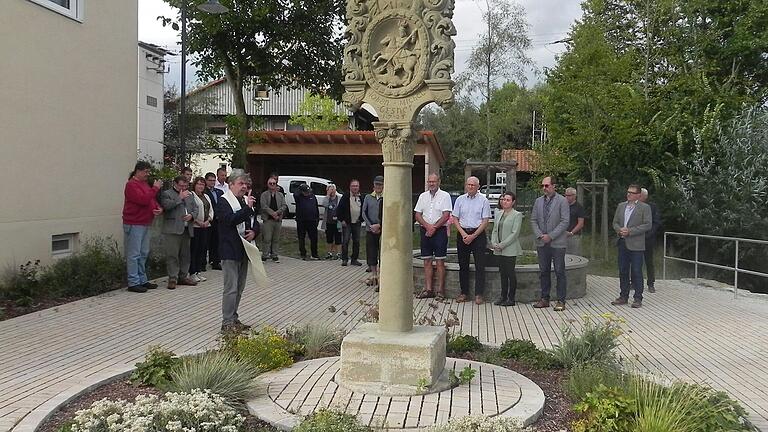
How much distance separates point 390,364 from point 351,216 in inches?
405

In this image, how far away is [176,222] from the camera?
39.4 ft

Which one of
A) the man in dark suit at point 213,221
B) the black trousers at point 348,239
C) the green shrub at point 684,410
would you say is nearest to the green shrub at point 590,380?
the green shrub at point 684,410

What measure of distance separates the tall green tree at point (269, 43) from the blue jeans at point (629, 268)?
36.2 ft

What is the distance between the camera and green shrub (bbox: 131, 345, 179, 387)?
6020mm

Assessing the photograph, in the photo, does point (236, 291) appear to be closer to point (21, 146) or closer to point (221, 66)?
point (21, 146)

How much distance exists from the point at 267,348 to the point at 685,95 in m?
19.2

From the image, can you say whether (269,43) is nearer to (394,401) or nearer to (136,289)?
(136,289)

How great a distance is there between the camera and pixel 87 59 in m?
12.7

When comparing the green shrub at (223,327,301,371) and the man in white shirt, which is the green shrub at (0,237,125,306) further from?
the man in white shirt

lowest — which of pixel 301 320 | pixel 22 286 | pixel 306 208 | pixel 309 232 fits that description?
pixel 301 320

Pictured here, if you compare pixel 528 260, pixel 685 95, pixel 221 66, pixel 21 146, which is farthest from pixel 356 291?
pixel 685 95

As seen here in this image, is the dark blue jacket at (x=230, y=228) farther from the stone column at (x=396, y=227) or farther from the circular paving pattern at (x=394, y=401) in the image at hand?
the stone column at (x=396, y=227)

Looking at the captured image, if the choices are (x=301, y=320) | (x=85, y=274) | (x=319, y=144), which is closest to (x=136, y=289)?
(x=85, y=274)

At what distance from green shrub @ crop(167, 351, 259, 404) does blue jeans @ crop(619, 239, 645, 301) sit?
24.3 feet
